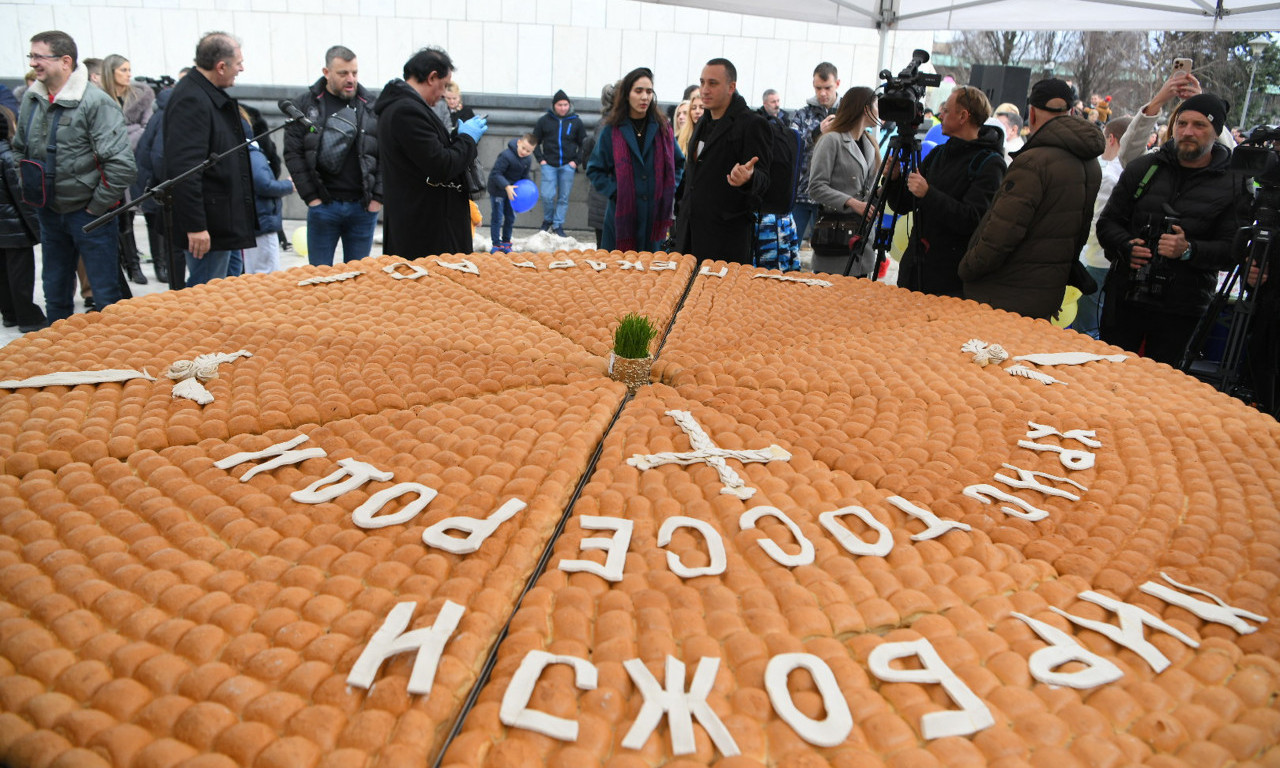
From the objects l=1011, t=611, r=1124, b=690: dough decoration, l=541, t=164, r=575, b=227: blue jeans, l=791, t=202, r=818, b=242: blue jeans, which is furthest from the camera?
l=541, t=164, r=575, b=227: blue jeans

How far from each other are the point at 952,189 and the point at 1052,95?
685mm

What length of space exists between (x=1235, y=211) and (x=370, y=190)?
4612 mm

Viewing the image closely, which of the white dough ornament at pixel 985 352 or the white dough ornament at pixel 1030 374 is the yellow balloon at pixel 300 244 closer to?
the white dough ornament at pixel 985 352

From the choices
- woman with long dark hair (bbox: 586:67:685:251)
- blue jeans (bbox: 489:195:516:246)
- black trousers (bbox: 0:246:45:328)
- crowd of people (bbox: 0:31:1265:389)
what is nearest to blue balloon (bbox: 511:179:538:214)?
blue jeans (bbox: 489:195:516:246)

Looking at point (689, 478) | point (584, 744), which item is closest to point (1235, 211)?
point (689, 478)

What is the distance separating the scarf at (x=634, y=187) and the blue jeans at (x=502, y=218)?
139 inches

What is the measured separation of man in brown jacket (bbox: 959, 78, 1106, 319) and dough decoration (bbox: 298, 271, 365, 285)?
104 inches

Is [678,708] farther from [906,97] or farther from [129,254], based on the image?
[129,254]

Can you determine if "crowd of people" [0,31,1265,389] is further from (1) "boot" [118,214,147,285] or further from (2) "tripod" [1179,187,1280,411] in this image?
(1) "boot" [118,214,147,285]

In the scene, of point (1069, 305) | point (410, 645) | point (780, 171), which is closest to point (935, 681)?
point (410, 645)

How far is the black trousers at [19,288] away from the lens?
202 inches

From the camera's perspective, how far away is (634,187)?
519 centimetres

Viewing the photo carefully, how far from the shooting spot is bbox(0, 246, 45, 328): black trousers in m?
5.13

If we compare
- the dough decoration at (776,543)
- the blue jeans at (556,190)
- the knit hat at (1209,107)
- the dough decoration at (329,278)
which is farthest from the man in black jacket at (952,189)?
the blue jeans at (556,190)
